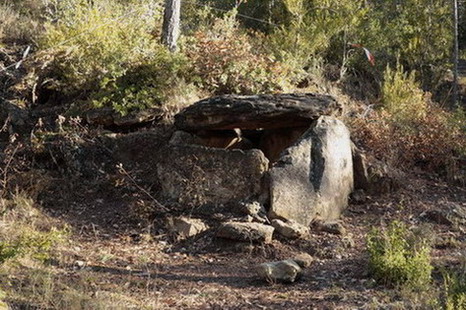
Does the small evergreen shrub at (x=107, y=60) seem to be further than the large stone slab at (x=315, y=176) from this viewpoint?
Yes

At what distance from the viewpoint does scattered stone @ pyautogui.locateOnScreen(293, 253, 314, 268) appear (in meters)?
6.25

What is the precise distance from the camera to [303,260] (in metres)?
6.29

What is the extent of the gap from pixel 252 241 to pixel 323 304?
167 centimetres

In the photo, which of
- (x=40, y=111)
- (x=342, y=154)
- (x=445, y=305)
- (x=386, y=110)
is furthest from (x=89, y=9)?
(x=445, y=305)

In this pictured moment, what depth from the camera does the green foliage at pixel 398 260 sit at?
211 inches

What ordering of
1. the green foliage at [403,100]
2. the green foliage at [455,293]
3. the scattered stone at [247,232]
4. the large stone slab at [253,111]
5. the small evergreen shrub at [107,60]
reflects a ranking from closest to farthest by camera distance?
the green foliage at [455,293] < the scattered stone at [247,232] < the large stone slab at [253,111] < the small evergreen shrub at [107,60] < the green foliage at [403,100]

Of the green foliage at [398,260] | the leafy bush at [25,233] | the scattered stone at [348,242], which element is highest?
the green foliage at [398,260]

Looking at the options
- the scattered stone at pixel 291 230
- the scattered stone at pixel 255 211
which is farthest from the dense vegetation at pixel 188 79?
the scattered stone at pixel 255 211

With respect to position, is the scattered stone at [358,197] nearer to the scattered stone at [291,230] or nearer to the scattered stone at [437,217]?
the scattered stone at [437,217]

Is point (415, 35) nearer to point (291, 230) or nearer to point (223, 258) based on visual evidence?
point (291, 230)

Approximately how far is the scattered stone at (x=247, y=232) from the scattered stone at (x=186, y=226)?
Result: 398mm

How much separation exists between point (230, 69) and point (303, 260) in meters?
4.33

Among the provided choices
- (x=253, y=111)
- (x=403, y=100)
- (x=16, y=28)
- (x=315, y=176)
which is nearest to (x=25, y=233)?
(x=253, y=111)

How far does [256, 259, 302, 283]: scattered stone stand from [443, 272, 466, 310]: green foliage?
1.48 m
